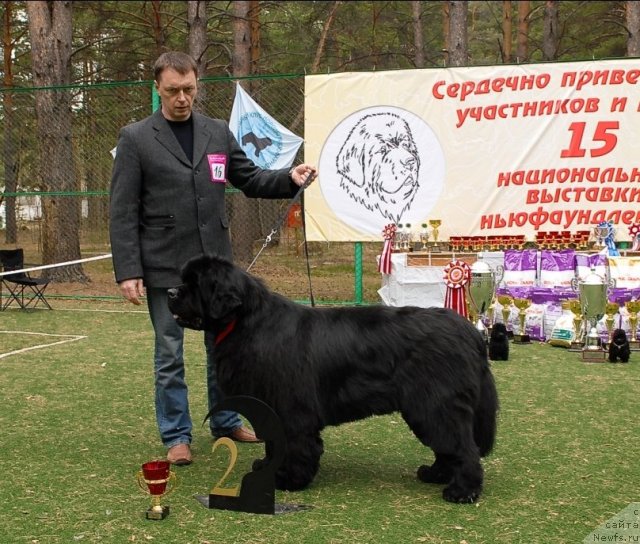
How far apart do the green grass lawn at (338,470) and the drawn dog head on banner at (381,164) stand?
130 inches

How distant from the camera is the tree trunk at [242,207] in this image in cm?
1306

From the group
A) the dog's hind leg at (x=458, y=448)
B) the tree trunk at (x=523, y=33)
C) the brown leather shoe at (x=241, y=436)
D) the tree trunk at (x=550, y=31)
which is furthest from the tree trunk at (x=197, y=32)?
the dog's hind leg at (x=458, y=448)

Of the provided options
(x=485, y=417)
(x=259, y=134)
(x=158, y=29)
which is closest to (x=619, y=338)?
(x=485, y=417)

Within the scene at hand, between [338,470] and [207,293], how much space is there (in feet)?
3.94

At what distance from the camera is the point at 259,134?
9555 millimetres

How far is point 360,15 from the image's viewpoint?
22656 millimetres

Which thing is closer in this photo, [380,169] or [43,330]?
[43,330]

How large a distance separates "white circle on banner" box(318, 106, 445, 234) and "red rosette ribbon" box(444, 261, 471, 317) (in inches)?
72.7

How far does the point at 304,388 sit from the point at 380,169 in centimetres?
602

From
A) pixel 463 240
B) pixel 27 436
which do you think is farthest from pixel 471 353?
pixel 463 240

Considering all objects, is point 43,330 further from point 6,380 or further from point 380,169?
point 380,169

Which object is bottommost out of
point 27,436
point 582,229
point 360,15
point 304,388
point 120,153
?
point 27,436

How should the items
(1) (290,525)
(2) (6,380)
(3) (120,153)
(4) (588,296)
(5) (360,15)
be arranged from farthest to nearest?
(5) (360,15) → (4) (588,296) → (2) (6,380) → (3) (120,153) → (1) (290,525)

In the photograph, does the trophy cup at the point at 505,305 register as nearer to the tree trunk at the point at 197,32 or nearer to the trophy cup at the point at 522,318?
the trophy cup at the point at 522,318
